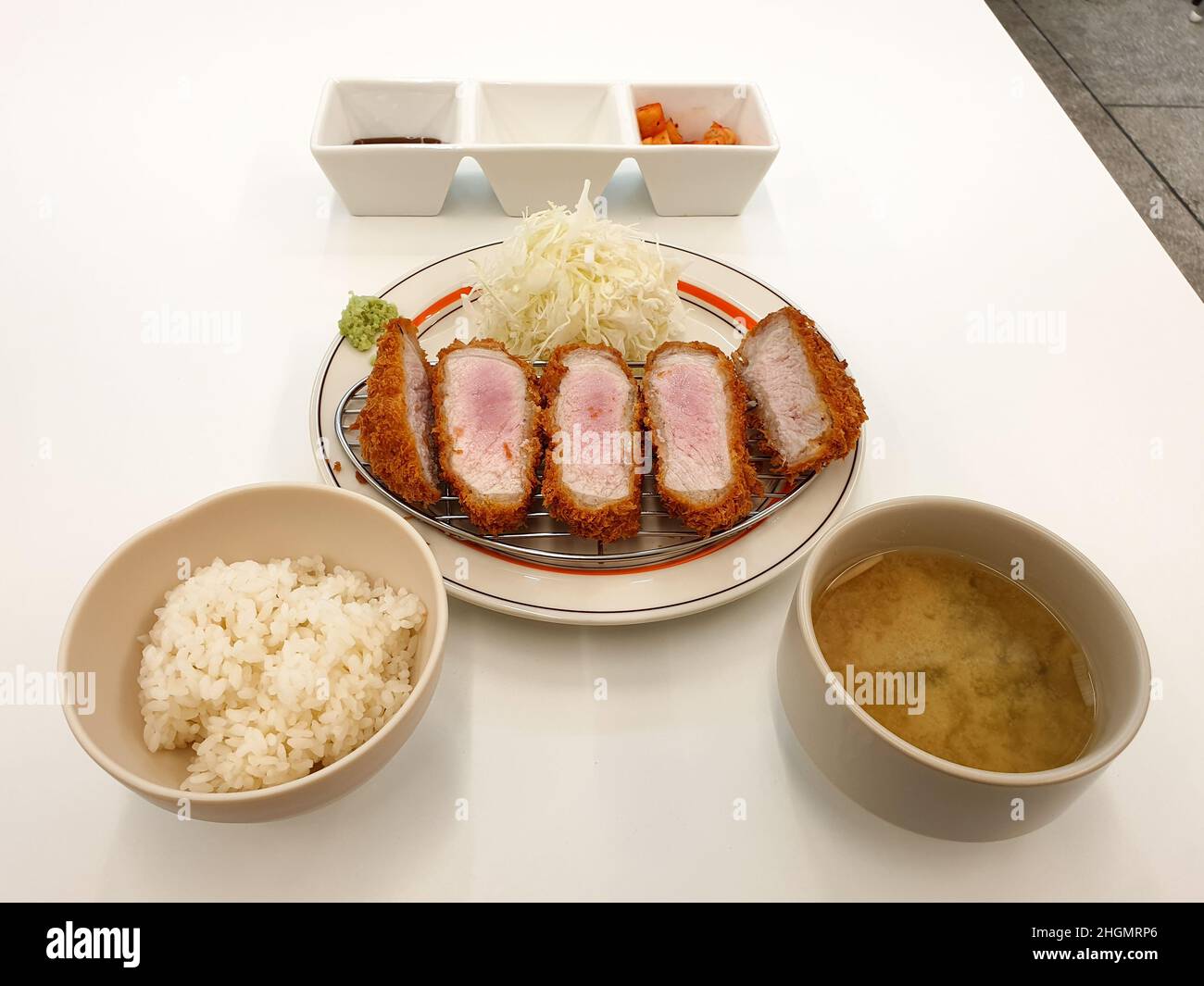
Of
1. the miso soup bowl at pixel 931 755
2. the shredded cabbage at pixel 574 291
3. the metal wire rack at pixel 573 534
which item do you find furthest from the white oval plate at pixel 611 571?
the shredded cabbage at pixel 574 291

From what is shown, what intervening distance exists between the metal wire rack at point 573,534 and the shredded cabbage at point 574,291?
0.54m

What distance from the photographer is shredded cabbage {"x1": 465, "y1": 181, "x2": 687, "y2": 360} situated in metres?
2.30

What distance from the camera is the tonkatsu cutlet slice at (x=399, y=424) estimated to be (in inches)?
72.2

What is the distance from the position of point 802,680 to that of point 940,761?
0.87ft

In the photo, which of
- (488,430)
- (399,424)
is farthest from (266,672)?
(488,430)

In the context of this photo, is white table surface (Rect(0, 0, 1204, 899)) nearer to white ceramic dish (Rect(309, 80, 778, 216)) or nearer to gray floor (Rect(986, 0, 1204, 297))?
white ceramic dish (Rect(309, 80, 778, 216))

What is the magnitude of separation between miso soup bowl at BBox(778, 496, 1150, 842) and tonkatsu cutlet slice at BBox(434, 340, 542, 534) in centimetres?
71

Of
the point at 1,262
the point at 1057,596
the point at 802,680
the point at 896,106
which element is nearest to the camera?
the point at 802,680

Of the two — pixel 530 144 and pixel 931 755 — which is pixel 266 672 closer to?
pixel 931 755

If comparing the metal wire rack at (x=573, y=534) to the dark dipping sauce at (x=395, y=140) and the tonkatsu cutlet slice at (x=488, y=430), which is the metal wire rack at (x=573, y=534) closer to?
the tonkatsu cutlet slice at (x=488, y=430)

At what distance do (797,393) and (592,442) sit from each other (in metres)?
0.55

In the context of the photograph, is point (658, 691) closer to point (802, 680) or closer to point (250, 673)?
point (802, 680)
